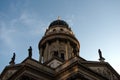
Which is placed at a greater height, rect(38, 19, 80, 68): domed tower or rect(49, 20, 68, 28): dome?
rect(49, 20, 68, 28): dome

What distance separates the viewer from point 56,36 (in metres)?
50.5

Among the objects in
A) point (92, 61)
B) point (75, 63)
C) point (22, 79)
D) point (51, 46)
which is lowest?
point (22, 79)

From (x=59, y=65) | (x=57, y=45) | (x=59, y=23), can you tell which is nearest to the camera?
(x=59, y=65)

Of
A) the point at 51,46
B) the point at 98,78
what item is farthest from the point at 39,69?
the point at 51,46

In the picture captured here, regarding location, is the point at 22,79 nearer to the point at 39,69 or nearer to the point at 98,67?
the point at 39,69

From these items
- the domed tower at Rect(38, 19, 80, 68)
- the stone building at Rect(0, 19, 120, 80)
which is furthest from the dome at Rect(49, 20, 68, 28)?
the domed tower at Rect(38, 19, 80, 68)

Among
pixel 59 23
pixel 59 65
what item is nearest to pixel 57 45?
pixel 59 23

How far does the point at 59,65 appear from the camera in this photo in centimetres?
3603

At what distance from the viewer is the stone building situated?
32688mm

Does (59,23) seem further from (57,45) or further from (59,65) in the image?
(59,65)

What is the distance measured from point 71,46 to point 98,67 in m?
13.1

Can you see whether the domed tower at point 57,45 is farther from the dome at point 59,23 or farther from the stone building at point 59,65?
the dome at point 59,23

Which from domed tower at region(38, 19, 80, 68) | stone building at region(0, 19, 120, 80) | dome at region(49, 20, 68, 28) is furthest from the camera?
dome at region(49, 20, 68, 28)

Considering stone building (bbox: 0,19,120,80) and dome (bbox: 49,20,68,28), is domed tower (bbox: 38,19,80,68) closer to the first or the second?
stone building (bbox: 0,19,120,80)
